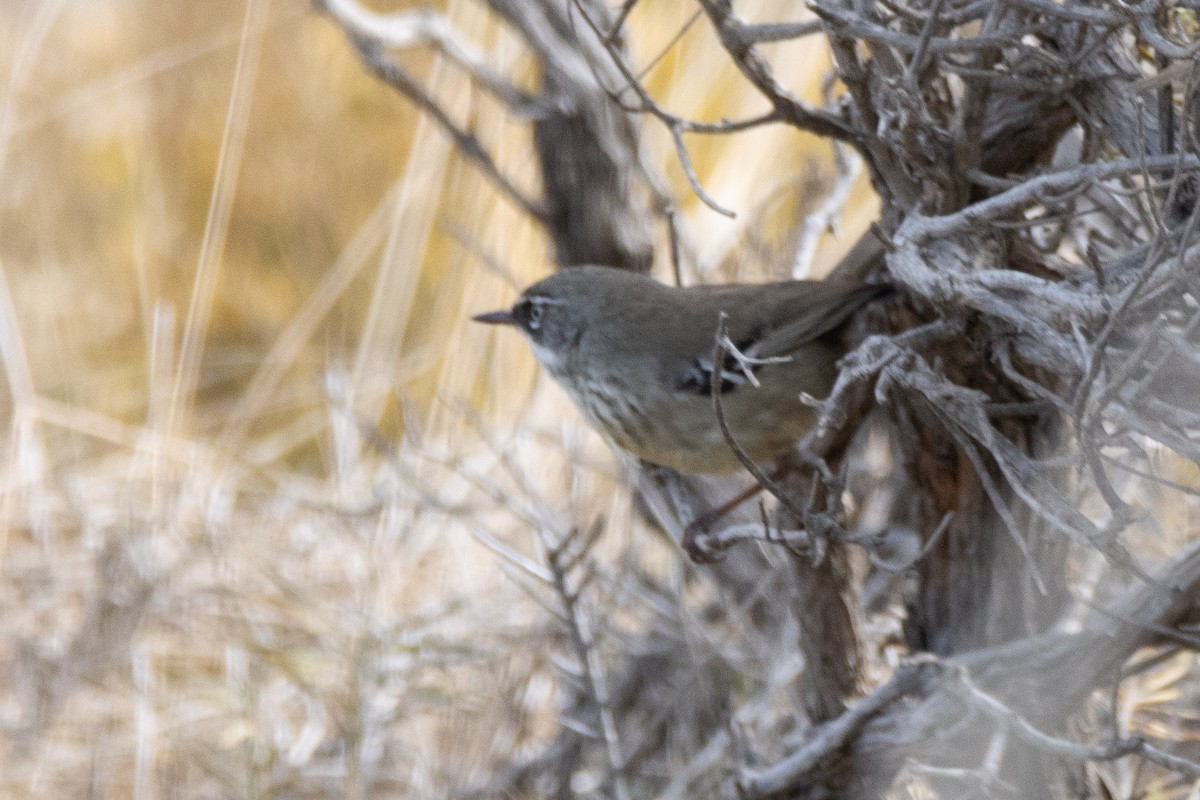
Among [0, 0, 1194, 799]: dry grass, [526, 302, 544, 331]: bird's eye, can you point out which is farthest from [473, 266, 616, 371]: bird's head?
[0, 0, 1194, 799]: dry grass

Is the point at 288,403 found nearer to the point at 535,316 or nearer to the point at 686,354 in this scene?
the point at 535,316

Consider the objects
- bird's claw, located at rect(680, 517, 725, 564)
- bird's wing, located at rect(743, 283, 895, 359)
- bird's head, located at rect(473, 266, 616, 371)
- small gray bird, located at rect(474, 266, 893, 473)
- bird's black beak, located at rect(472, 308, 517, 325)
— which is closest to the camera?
bird's wing, located at rect(743, 283, 895, 359)

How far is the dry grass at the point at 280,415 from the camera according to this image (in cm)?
390

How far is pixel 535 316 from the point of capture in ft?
11.0

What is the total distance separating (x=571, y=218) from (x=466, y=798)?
1629 millimetres

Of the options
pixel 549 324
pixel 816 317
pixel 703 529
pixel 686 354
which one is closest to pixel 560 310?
pixel 549 324

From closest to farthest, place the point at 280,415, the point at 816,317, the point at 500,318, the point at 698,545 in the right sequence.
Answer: the point at 816,317
the point at 698,545
the point at 500,318
the point at 280,415

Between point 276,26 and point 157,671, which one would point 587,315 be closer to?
point 157,671

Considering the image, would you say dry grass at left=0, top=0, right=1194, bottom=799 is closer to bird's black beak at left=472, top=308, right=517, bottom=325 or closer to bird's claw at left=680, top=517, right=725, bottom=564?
bird's black beak at left=472, top=308, right=517, bottom=325

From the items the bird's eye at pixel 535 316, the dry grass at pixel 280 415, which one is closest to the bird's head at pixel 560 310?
the bird's eye at pixel 535 316

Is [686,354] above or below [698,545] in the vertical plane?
above

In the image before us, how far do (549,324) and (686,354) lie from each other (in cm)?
44

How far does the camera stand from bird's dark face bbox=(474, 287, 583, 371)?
10.7 ft

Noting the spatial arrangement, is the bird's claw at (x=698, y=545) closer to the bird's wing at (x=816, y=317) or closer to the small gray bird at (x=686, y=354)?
the small gray bird at (x=686, y=354)
